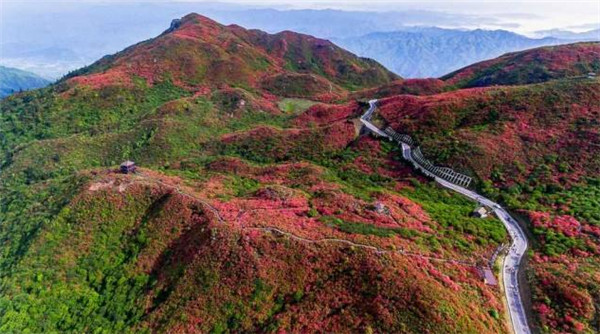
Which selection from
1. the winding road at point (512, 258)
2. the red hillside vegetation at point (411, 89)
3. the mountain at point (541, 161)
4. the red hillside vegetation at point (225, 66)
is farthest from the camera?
the red hillside vegetation at point (225, 66)

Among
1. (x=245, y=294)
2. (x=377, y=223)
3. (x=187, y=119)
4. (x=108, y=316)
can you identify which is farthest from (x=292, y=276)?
(x=187, y=119)

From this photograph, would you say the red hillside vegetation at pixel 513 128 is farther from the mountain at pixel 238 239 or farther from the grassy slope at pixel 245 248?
the grassy slope at pixel 245 248

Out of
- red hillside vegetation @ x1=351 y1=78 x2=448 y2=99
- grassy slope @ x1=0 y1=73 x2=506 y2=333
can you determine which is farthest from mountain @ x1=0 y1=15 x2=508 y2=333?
red hillside vegetation @ x1=351 y1=78 x2=448 y2=99

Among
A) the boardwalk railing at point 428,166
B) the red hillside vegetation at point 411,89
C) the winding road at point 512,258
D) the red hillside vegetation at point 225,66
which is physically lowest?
the winding road at point 512,258

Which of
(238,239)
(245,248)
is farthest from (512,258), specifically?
(238,239)

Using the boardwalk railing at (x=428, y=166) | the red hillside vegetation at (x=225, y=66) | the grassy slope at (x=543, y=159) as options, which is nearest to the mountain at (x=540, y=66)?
the grassy slope at (x=543, y=159)

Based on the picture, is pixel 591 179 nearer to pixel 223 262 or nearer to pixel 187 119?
pixel 223 262

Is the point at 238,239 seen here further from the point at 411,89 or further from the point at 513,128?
the point at 411,89
